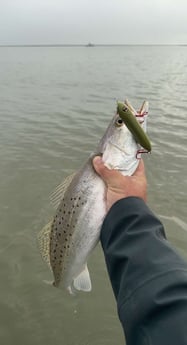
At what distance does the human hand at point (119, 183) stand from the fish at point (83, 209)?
46mm

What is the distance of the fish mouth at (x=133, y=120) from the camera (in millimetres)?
2490

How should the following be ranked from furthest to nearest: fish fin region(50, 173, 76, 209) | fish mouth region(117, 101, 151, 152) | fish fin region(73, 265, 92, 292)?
fish fin region(73, 265, 92, 292) → fish fin region(50, 173, 76, 209) → fish mouth region(117, 101, 151, 152)

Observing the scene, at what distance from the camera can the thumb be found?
2631 millimetres

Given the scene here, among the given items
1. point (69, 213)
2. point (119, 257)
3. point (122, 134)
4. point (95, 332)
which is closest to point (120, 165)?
point (122, 134)

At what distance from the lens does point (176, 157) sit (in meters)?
9.95

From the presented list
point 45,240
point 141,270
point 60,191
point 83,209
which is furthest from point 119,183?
point 45,240

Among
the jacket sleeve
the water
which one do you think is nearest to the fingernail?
the jacket sleeve

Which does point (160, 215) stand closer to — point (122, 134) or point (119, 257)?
point (122, 134)

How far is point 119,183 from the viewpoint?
2.61 metres

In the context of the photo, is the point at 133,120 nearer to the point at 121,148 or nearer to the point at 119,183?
the point at 121,148

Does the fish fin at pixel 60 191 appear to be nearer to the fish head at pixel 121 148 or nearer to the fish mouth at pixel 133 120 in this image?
the fish head at pixel 121 148

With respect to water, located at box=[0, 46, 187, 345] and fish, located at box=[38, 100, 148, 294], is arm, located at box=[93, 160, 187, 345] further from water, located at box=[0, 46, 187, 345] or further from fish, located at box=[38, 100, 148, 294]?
water, located at box=[0, 46, 187, 345]

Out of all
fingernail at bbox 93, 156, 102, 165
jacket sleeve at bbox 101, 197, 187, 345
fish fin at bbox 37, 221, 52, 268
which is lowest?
fish fin at bbox 37, 221, 52, 268

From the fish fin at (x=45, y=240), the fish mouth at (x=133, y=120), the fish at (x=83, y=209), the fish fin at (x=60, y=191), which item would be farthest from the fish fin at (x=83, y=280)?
the fish mouth at (x=133, y=120)
